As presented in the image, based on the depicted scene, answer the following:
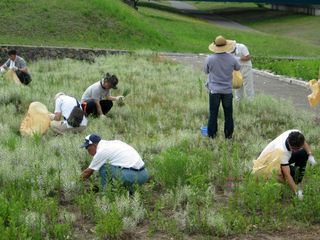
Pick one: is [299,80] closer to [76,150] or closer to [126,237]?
[76,150]

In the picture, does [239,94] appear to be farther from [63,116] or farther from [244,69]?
[63,116]

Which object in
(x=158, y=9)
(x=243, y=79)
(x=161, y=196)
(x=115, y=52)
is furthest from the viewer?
(x=158, y=9)

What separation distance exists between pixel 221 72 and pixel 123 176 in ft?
11.0

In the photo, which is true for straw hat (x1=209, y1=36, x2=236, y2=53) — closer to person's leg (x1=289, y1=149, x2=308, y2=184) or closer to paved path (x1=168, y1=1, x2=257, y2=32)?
person's leg (x1=289, y1=149, x2=308, y2=184)

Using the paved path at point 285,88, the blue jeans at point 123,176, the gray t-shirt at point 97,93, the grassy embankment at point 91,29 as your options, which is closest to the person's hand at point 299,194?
the blue jeans at point 123,176

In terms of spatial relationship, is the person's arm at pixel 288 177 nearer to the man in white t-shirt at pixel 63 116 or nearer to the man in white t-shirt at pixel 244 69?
the man in white t-shirt at pixel 63 116

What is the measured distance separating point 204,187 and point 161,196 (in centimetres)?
52

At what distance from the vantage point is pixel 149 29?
1225 inches

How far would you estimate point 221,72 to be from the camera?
9891mm

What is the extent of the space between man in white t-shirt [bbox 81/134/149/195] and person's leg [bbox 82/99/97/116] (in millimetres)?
4326

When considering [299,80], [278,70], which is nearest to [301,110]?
[299,80]

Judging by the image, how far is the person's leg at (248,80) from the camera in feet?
41.9

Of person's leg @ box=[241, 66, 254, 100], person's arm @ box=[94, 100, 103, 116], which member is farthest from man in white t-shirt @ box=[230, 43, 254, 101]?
person's arm @ box=[94, 100, 103, 116]

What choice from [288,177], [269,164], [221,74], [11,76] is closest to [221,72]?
[221,74]
